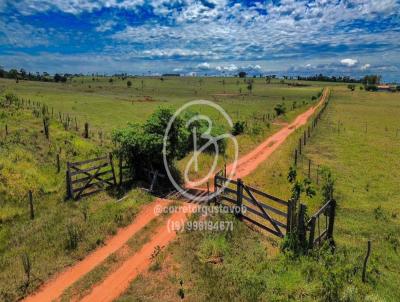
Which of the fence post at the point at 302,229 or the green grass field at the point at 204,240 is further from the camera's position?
the fence post at the point at 302,229

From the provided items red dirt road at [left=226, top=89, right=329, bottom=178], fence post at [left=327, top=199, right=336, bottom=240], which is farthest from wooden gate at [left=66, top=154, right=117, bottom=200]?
fence post at [left=327, top=199, right=336, bottom=240]

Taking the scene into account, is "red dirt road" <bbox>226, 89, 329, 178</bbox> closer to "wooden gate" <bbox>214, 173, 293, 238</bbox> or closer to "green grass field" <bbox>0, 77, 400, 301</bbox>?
"green grass field" <bbox>0, 77, 400, 301</bbox>

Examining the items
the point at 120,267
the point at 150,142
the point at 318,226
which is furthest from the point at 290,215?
the point at 150,142

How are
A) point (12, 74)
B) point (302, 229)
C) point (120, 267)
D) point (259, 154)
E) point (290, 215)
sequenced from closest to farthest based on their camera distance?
point (302, 229) → point (120, 267) → point (290, 215) → point (259, 154) → point (12, 74)

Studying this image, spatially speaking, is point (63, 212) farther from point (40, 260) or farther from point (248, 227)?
point (248, 227)

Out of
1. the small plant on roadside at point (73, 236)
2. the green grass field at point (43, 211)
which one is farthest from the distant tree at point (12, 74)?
the small plant on roadside at point (73, 236)

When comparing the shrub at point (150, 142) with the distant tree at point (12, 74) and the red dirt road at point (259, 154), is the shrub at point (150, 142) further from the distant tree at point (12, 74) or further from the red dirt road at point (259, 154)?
the distant tree at point (12, 74)

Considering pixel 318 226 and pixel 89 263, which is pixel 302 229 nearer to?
pixel 318 226

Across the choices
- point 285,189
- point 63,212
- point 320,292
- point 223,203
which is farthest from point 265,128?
point 320,292
